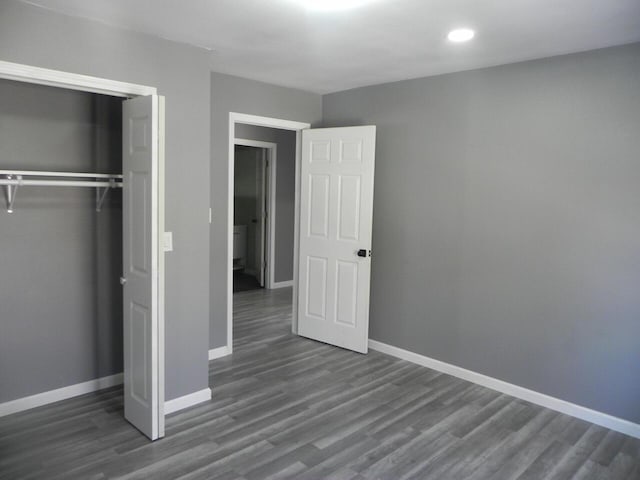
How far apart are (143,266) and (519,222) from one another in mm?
2696

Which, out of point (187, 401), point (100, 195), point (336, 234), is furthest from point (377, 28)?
point (187, 401)

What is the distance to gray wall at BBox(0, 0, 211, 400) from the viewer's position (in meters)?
2.82

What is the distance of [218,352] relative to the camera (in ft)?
14.5

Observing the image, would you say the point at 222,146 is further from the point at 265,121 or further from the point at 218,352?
the point at 218,352

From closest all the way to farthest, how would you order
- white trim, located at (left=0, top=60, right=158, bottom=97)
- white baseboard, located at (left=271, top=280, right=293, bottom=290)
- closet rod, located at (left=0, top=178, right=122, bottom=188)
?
white trim, located at (left=0, top=60, right=158, bottom=97), closet rod, located at (left=0, top=178, right=122, bottom=188), white baseboard, located at (left=271, top=280, right=293, bottom=290)

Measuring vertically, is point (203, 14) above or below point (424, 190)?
above

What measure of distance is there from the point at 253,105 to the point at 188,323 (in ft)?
6.94

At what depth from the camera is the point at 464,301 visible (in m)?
4.03

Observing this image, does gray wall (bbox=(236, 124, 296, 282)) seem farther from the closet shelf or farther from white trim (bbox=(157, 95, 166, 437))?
white trim (bbox=(157, 95, 166, 437))

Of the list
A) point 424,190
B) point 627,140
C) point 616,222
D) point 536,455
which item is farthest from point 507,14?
point 536,455

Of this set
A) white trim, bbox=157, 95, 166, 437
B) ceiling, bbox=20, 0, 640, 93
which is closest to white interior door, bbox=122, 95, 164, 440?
white trim, bbox=157, 95, 166, 437

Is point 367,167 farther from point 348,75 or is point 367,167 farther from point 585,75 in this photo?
point 585,75

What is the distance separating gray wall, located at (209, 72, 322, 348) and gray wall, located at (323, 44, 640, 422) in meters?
0.94

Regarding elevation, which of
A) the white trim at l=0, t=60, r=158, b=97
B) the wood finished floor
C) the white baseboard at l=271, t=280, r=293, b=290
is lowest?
the wood finished floor
